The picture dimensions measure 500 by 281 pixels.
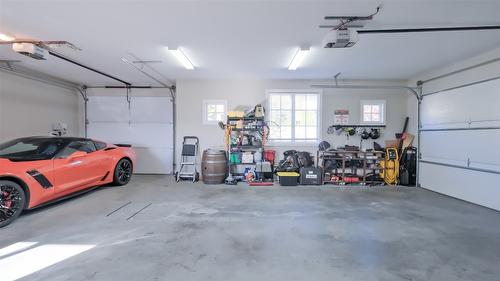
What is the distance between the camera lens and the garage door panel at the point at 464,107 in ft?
13.6

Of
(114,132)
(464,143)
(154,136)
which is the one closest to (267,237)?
(464,143)

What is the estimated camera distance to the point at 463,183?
4684mm

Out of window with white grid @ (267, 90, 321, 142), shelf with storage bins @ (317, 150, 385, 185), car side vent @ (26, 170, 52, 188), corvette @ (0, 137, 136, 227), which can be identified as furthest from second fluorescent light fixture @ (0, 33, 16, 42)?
shelf with storage bins @ (317, 150, 385, 185)

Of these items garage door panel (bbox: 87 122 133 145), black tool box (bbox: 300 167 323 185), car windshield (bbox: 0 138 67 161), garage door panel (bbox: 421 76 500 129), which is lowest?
black tool box (bbox: 300 167 323 185)

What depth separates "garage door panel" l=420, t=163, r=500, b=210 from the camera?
4.14 meters

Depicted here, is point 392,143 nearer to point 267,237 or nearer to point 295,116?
point 295,116

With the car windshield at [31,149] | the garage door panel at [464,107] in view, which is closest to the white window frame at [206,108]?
the car windshield at [31,149]

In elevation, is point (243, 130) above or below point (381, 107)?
below

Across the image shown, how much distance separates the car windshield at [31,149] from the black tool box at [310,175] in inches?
194

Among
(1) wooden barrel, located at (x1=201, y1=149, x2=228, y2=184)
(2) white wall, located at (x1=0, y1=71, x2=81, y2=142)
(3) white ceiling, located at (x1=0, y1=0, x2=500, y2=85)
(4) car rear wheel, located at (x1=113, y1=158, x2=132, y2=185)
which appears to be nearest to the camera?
(3) white ceiling, located at (x1=0, y1=0, x2=500, y2=85)


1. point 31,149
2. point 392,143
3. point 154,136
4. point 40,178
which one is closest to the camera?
point 40,178

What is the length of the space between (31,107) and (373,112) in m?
8.87

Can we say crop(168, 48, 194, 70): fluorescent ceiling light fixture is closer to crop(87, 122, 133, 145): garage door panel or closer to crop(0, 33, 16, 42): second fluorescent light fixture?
crop(0, 33, 16, 42): second fluorescent light fixture

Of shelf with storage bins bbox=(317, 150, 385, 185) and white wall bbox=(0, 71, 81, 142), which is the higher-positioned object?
white wall bbox=(0, 71, 81, 142)
